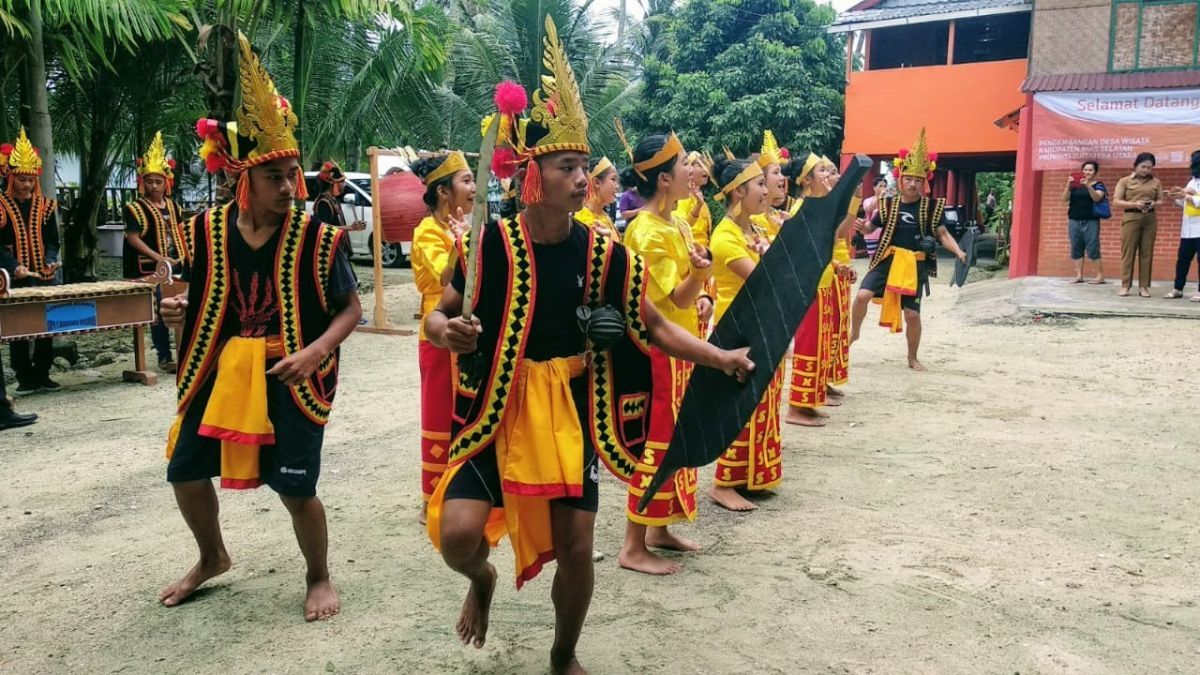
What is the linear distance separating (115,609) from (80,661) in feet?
1.47

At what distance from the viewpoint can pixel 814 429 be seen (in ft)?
22.9

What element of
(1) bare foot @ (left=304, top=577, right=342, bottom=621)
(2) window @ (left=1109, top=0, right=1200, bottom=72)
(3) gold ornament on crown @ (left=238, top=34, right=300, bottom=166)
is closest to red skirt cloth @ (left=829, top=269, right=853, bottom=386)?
(1) bare foot @ (left=304, top=577, right=342, bottom=621)

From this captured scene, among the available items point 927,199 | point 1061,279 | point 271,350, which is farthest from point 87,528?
point 1061,279

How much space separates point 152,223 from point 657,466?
6.55 meters

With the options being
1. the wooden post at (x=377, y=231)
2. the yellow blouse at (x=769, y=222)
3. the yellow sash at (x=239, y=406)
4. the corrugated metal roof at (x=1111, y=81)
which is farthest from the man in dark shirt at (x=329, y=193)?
the corrugated metal roof at (x=1111, y=81)

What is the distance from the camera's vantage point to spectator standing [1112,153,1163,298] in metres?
12.4

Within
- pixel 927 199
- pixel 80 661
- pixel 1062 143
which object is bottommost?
pixel 80 661

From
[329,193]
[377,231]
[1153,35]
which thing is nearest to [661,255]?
[377,231]

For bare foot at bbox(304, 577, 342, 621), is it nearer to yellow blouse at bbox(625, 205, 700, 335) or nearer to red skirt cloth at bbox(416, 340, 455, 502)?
red skirt cloth at bbox(416, 340, 455, 502)

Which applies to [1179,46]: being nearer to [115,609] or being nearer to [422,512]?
[422,512]

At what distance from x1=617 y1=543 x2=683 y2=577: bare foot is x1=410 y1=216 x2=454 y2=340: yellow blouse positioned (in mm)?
1373

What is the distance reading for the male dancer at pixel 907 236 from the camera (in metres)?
8.53

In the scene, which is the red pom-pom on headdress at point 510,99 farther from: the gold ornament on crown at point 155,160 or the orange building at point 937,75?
the orange building at point 937,75

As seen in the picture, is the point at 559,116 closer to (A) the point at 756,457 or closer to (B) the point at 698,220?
(A) the point at 756,457
